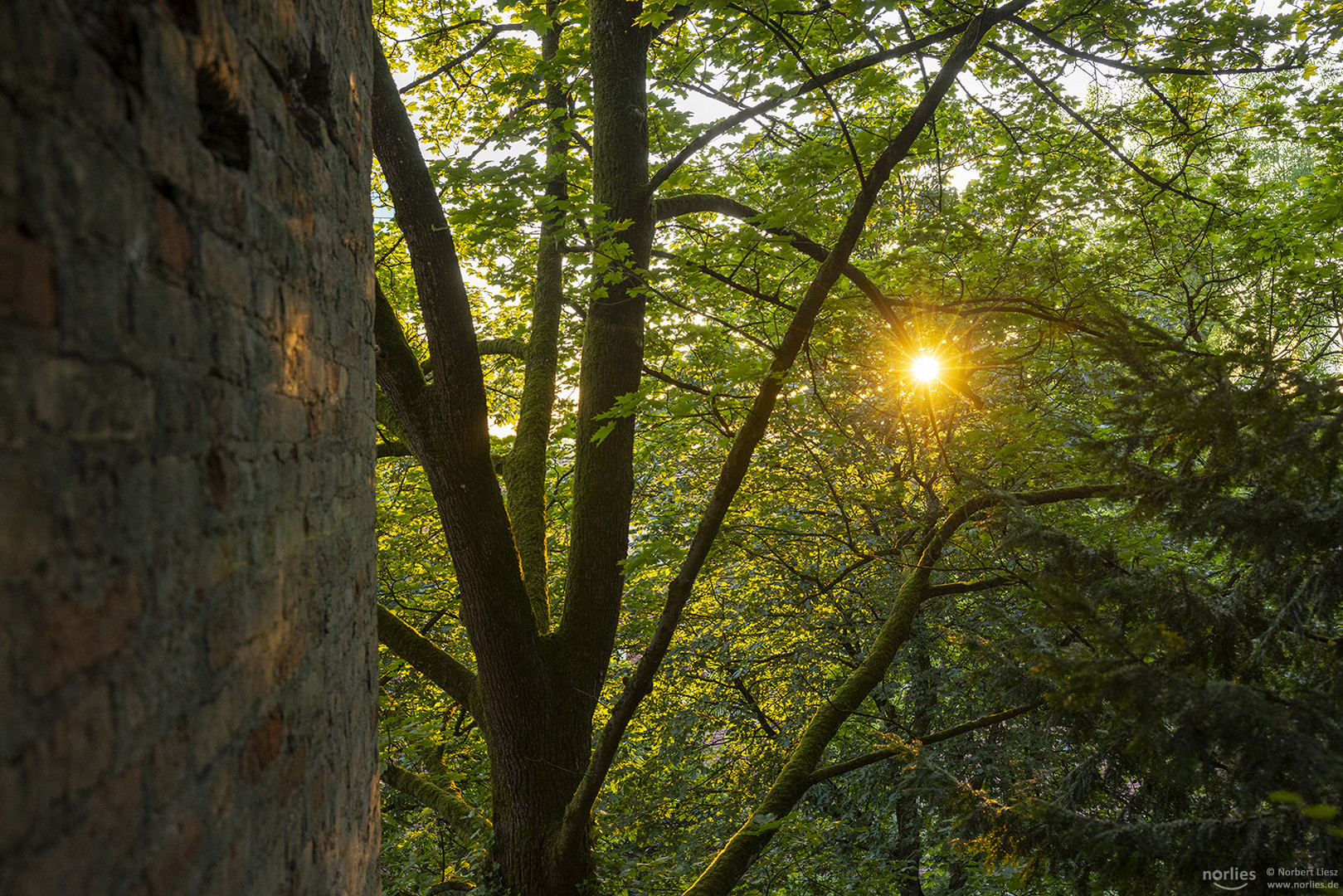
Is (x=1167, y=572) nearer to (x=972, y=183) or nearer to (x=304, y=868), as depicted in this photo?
(x=304, y=868)

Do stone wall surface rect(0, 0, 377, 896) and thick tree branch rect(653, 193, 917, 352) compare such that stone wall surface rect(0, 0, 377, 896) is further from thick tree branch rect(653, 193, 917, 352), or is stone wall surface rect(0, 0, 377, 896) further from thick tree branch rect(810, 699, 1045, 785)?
thick tree branch rect(810, 699, 1045, 785)

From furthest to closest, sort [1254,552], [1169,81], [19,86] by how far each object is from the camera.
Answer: [1169,81] < [1254,552] < [19,86]

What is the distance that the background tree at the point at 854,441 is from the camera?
327cm

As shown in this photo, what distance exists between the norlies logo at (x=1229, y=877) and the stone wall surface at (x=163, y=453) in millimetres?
2782

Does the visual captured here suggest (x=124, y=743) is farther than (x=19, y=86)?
Yes

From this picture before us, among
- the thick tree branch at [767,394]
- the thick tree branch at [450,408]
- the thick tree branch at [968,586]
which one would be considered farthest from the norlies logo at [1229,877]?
the thick tree branch at [450,408]

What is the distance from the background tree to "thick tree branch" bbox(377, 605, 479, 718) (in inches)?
1.0

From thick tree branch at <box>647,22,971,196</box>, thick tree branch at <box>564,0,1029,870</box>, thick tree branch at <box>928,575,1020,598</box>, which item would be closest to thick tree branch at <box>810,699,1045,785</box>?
thick tree branch at <box>928,575,1020,598</box>

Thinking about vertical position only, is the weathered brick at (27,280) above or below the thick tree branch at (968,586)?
above

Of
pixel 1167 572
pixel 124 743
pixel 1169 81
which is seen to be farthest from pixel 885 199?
pixel 124 743

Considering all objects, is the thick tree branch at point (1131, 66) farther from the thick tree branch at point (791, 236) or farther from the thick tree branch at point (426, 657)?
the thick tree branch at point (426, 657)

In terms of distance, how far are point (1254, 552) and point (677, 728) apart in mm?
6577

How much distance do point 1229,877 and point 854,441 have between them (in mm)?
3584

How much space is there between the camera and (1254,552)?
3115 millimetres
